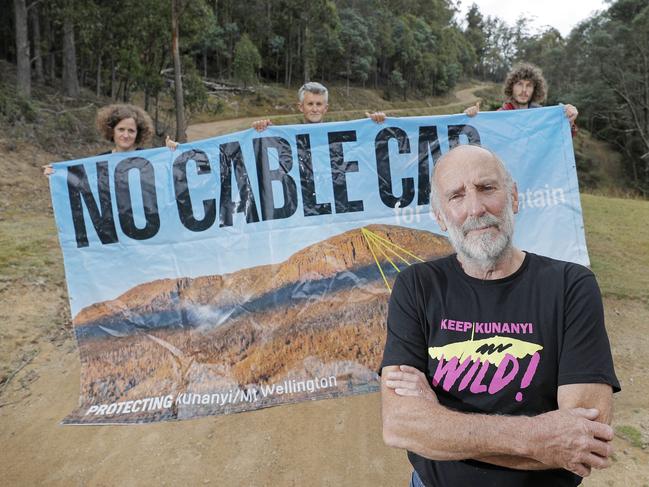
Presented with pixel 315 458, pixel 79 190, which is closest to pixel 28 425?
pixel 79 190

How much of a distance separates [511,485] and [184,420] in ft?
8.10

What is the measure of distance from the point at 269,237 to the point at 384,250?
0.94 meters

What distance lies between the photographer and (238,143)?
374 cm

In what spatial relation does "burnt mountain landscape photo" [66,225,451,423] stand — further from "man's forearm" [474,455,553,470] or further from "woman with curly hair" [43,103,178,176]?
"man's forearm" [474,455,553,470]

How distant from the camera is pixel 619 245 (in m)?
6.86

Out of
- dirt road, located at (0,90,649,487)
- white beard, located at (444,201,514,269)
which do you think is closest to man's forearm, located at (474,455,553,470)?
white beard, located at (444,201,514,269)

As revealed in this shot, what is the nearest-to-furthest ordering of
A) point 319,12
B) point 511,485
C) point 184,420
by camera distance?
point 511,485 < point 184,420 < point 319,12

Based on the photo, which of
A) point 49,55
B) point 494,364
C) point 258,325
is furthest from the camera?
point 49,55

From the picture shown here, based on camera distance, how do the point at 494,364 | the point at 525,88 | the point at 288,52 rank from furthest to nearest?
the point at 288,52 → the point at 525,88 → the point at 494,364

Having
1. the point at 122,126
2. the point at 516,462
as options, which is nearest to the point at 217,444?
the point at 516,462

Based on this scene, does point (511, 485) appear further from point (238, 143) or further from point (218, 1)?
point (218, 1)

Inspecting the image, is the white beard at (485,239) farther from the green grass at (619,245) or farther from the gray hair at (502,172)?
the green grass at (619,245)

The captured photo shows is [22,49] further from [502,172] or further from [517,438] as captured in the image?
[517,438]

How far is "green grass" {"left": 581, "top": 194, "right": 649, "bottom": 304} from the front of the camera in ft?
17.5
